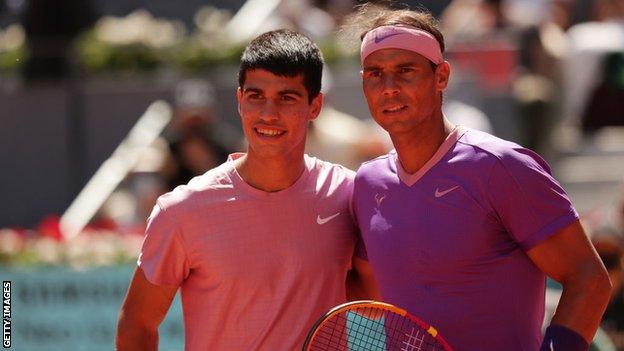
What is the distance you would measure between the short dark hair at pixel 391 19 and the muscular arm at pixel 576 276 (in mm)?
770

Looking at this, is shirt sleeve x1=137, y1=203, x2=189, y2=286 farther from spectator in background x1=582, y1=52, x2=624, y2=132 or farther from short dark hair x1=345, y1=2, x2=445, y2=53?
spectator in background x1=582, y1=52, x2=624, y2=132

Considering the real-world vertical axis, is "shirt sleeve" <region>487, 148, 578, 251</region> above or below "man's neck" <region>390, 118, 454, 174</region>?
below

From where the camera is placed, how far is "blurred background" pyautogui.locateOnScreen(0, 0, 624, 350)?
9555 millimetres

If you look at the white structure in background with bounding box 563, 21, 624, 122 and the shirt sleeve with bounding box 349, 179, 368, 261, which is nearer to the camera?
the shirt sleeve with bounding box 349, 179, 368, 261

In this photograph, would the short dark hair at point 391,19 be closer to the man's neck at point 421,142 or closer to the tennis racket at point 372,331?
the man's neck at point 421,142

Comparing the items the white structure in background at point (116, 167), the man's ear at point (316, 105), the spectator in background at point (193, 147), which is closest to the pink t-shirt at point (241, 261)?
the man's ear at point (316, 105)

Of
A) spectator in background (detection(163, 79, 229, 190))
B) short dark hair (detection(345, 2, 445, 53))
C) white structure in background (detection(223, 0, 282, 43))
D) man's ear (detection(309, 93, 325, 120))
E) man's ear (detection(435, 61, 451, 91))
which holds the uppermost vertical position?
white structure in background (detection(223, 0, 282, 43))

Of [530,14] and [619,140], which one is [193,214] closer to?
[619,140]

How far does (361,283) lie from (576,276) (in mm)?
914

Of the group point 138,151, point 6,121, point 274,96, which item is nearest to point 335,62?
point 138,151

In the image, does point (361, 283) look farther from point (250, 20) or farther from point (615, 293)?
point (250, 20)

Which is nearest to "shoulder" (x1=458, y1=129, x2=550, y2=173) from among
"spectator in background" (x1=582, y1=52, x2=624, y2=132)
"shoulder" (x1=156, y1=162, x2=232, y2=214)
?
"shoulder" (x1=156, y1=162, x2=232, y2=214)

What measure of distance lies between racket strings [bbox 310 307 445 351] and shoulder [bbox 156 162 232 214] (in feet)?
1.84

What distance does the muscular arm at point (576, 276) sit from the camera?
4.05 meters
